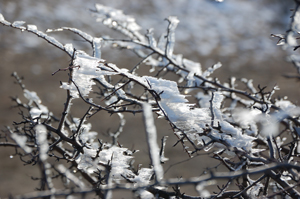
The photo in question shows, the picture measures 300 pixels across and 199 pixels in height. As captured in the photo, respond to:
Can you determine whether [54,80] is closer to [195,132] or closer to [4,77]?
[4,77]

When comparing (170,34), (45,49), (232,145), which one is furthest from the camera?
(45,49)

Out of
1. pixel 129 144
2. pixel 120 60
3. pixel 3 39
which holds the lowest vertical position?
pixel 129 144

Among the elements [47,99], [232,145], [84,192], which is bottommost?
[84,192]

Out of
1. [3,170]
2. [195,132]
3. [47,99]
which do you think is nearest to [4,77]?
[47,99]

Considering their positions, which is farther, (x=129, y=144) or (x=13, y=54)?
(x=13, y=54)

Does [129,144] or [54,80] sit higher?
[54,80]

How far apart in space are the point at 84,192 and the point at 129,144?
566 cm

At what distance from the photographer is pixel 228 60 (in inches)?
468

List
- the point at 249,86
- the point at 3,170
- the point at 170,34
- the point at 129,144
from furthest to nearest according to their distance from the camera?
the point at 129,144 → the point at 3,170 → the point at 249,86 → the point at 170,34

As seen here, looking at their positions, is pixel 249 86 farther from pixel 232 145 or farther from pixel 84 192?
pixel 84 192

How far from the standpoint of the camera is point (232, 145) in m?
1.15

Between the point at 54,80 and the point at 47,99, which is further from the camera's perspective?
the point at 54,80

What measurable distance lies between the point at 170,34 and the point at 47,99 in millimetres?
6779

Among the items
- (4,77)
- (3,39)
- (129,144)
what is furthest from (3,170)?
(3,39)
